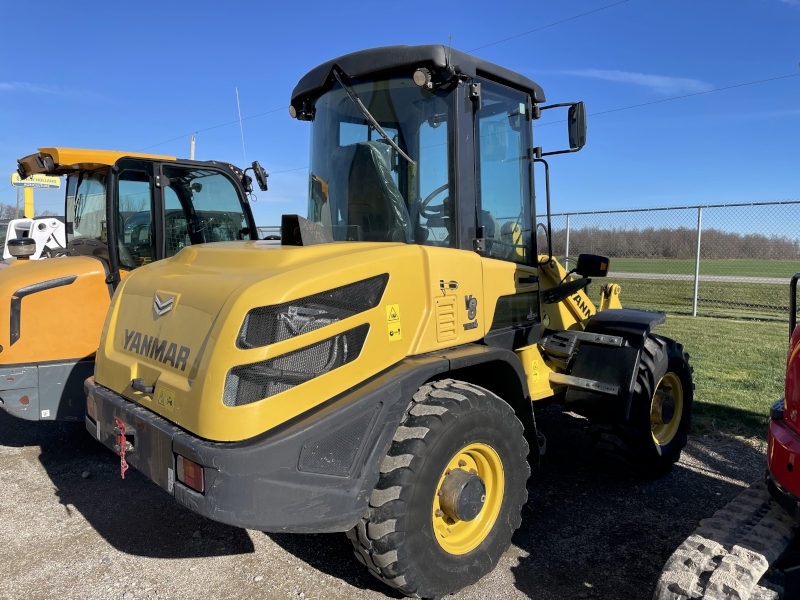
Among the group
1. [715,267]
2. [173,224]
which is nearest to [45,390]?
[173,224]

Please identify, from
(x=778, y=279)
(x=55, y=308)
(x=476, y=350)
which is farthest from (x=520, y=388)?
(x=778, y=279)

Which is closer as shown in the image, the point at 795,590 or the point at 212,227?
the point at 795,590

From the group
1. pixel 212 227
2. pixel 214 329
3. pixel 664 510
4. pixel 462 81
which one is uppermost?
pixel 462 81

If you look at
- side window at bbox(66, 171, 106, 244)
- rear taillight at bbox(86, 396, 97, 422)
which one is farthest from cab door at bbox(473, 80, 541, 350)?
side window at bbox(66, 171, 106, 244)

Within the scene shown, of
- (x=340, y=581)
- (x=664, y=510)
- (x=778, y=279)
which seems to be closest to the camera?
(x=340, y=581)

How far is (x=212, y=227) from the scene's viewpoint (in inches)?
222

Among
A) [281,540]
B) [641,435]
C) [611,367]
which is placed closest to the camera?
[281,540]

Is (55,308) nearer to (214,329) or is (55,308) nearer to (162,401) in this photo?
(162,401)

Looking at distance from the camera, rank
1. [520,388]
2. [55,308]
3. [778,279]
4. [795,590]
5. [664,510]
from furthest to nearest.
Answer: [778,279], [55,308], [664,510], [520,388], [795,590]

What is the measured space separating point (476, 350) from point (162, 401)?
1.51 metres

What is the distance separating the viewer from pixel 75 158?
4996 millimetres

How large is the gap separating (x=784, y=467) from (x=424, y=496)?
1384 mm

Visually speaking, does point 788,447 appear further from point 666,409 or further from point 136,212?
point 136,212

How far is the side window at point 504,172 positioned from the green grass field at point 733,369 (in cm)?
293
